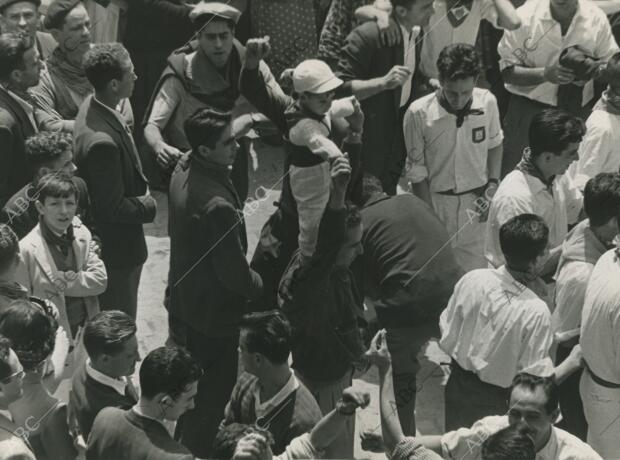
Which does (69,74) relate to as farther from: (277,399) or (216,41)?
(277,399)

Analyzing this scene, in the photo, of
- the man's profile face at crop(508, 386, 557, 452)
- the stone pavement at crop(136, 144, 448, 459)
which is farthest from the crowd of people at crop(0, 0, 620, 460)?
the stone pavement at crop(136, 144, 448, 459)

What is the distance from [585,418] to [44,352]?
2525 millimetres

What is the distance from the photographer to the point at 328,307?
6438 millimetres

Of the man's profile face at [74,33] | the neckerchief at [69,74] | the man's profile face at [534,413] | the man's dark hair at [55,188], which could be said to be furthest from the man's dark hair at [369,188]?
the man's profile face at [534,413]

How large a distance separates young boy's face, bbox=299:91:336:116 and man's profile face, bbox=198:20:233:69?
790 mm

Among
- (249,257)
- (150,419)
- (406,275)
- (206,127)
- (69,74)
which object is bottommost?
(249,257)

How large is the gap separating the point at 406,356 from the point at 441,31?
2.39m

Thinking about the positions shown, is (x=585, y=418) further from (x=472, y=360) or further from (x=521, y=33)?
(x=521, y=33)

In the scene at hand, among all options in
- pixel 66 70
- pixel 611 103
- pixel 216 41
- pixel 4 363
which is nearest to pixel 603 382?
pixel 611 103

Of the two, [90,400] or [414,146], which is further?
[414,146]

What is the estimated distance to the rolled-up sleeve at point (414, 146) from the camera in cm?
777

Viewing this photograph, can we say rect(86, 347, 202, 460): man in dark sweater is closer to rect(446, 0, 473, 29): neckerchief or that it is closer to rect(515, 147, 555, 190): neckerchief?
rect(515, 147, 555, 190): neckerchief

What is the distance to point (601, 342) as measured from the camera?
591cm

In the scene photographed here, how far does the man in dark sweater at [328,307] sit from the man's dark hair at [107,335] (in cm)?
110
